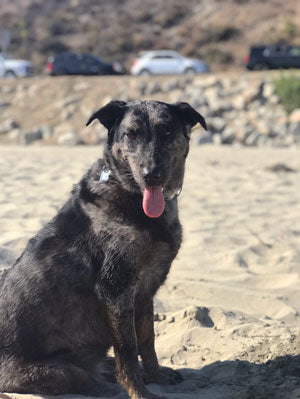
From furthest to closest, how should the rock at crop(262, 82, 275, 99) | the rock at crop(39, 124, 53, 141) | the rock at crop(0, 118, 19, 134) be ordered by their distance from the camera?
the rock at crop(262, 82, 275, 99), the rock at crop(0, 118, 19, 134), the rock at crop(39, 124, 53, 141)

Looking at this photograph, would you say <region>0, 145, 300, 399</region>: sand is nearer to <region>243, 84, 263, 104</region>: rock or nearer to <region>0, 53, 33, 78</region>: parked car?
<region>243, 84, 263, 104</region>: rock

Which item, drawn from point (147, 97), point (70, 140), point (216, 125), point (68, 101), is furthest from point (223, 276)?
point (68, 101)

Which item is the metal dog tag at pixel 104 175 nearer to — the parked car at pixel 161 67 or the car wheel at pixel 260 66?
the car wheel at pixel 260 66

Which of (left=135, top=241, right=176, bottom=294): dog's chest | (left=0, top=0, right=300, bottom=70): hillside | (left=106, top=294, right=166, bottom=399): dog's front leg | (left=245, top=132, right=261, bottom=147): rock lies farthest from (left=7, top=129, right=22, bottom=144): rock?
(left=0, top=0, right=300, bottom=70): hillside

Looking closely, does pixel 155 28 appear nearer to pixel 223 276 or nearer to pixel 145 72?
pixel 145 72

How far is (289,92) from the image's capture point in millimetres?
20484

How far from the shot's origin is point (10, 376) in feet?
11.8

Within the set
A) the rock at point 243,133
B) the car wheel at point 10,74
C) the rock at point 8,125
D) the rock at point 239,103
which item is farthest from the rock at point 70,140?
the car wheel at point 10,74

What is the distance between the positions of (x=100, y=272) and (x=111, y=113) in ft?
3.62

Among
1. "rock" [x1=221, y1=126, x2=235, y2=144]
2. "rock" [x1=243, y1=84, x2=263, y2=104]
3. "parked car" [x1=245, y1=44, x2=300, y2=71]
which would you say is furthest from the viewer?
"parked car" [x1=245, y1=44, x2=300, y2=71]

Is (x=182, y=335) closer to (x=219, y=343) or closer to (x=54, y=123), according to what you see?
(x=219, y=343)

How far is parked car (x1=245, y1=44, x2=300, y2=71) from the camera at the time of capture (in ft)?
93.5

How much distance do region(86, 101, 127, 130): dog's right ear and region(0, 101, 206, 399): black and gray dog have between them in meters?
0.01

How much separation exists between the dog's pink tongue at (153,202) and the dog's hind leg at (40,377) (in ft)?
3.55
